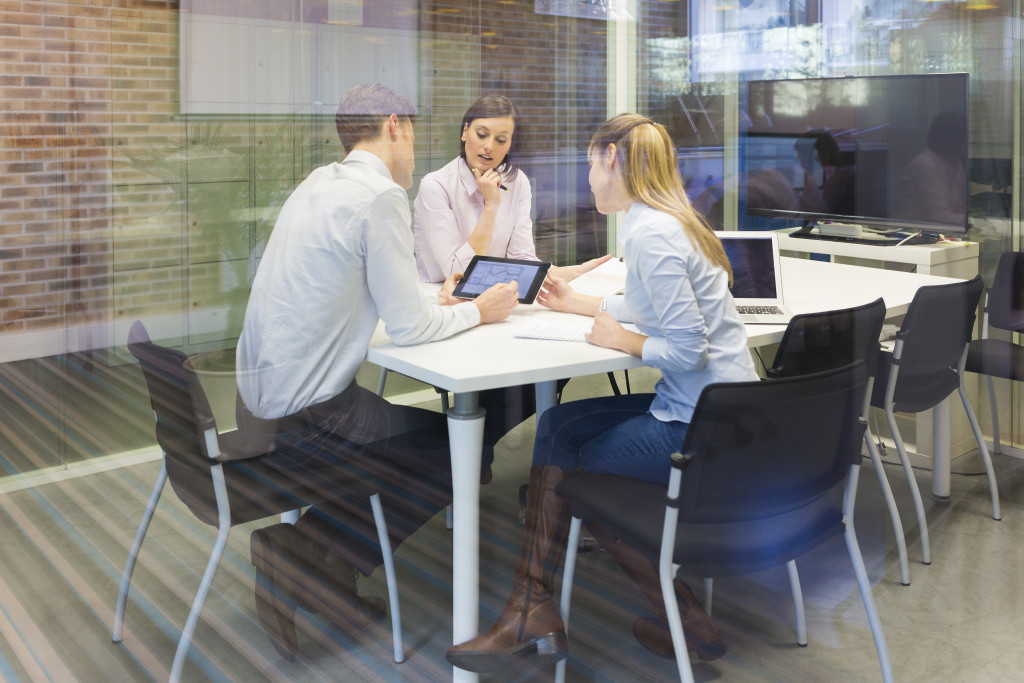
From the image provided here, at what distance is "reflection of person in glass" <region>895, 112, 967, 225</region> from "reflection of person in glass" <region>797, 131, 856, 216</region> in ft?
0.34

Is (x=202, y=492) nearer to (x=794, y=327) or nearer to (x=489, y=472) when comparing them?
(x=489, y=472)

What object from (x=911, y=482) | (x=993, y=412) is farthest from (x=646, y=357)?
(x=911, y=482)

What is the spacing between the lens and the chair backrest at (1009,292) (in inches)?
73.3

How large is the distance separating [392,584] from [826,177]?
3.80 ft

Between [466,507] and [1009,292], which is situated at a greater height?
[1009,292]

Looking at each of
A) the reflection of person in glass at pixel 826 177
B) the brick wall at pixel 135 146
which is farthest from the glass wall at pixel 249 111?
the reflection of person in glass at pixel 826 177

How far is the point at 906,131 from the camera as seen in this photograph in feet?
5.27

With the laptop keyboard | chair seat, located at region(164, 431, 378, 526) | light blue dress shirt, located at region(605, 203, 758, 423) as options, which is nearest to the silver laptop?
the laptop keyboard

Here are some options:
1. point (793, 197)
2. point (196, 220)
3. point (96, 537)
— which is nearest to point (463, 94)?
point (196, 220)

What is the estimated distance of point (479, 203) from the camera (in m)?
1.80

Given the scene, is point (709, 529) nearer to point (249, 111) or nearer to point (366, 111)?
point (366, 111)

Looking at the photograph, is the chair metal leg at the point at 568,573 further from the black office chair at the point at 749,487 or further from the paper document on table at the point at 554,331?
the paper document on table at the point at 554,331

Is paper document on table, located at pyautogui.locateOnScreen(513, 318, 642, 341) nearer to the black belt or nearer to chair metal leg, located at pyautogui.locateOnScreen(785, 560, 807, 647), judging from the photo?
the black belt

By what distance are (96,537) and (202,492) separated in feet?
0.62
